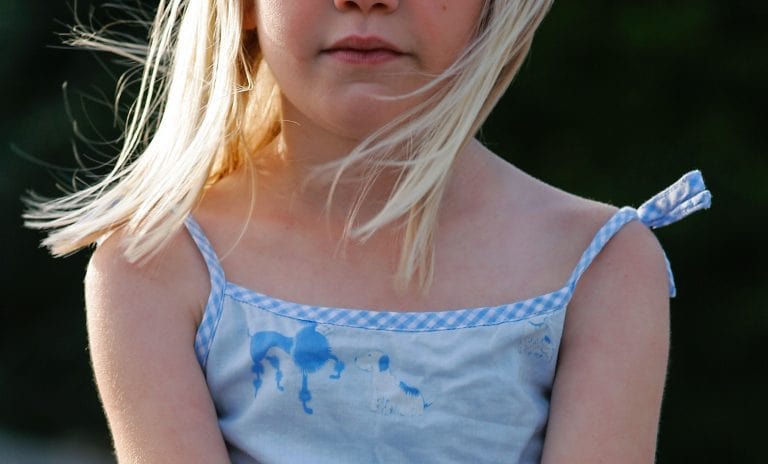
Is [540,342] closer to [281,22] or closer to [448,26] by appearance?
[448,26]

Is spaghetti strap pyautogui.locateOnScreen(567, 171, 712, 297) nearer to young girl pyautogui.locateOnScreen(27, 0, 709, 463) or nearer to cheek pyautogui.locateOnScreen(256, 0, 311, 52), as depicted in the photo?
young girl pyautogui.locateOnScreen(27, 0, 709, 463)

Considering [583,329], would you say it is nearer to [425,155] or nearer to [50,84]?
[425,155]

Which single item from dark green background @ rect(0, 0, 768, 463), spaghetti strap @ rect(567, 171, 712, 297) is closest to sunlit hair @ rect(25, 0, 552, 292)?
spaghetti strap @ rect(567, 171, 712, 297)

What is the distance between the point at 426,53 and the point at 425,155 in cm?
15

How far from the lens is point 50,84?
4.17 m

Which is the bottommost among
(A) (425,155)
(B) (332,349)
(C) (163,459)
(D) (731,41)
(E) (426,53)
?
(C) (163,459)

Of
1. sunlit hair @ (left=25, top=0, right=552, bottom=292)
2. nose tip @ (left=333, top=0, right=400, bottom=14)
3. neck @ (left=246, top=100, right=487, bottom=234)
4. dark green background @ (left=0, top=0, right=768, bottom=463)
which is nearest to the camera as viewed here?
nose tip @ (left=333, top=0, right=400, bottom=14)

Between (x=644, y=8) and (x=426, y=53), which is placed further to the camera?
(x=644, y=8)

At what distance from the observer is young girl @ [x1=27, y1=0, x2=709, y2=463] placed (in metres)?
1.78

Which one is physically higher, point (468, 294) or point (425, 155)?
point (425, 155)

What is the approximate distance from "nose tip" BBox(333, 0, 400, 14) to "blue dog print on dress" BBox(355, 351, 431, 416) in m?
0.49

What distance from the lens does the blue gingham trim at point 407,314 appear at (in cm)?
182

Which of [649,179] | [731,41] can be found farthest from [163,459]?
[731,41]

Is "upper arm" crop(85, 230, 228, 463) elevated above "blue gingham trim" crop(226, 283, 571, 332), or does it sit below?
below
